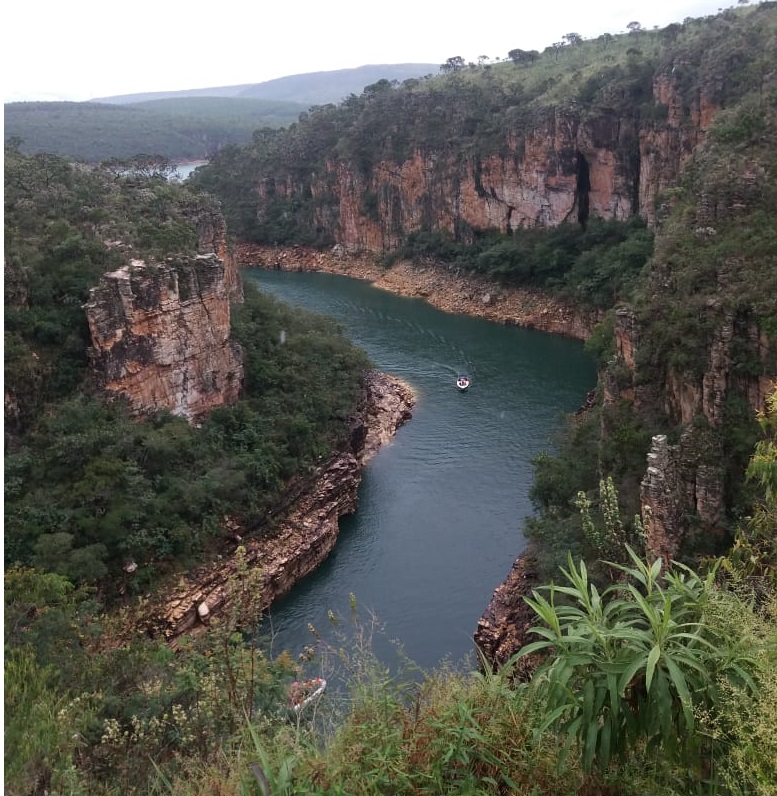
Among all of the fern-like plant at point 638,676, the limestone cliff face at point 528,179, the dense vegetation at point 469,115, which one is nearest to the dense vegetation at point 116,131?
the dense vegetation at point 469,115

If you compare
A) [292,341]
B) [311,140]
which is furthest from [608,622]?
[311,140]

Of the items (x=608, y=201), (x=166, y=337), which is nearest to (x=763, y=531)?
(x=166, y=337)

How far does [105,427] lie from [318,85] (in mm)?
176097

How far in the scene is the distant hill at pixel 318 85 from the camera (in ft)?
552

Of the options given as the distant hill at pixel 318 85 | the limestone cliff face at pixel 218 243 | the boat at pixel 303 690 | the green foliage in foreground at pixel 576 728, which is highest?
the distant hill at pixel 318 85

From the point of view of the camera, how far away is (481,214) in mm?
39750

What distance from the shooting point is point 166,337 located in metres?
17.1

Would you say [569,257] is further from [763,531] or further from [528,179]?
[763,531]

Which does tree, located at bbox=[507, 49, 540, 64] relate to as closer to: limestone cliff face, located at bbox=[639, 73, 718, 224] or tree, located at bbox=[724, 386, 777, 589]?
limestone cliff face, located at bbox=[639, 73, 718, 224]

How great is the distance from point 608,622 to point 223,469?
1285cm

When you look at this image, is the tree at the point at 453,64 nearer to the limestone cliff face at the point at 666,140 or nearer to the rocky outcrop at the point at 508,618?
the limestone cliff face at the point at 666,140

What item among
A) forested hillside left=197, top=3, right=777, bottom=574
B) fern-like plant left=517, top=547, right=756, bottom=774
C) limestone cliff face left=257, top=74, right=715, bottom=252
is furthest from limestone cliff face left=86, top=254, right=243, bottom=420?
limestone cliff face left=257, top=74, right=715, bottom=252

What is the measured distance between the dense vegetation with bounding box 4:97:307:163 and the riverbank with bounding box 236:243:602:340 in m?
19.0

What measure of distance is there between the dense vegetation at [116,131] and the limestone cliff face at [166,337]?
139ft
